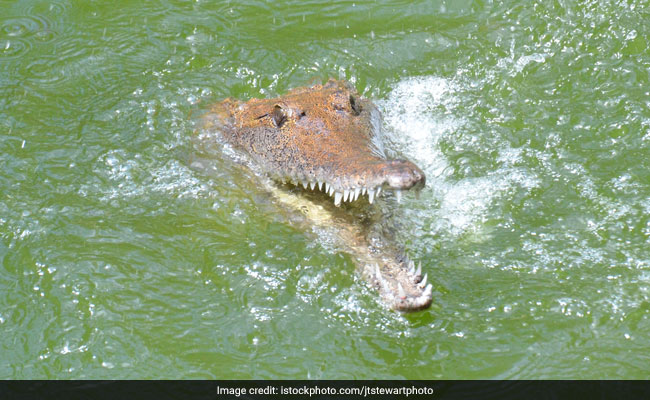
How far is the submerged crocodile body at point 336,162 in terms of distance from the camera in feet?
15.5

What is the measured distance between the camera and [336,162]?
17.2 ft

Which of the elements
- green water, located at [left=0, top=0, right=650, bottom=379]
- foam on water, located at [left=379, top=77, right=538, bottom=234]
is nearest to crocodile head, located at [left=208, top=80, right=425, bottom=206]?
green water, located at [left=0, top=0, right=650, bottom=379]

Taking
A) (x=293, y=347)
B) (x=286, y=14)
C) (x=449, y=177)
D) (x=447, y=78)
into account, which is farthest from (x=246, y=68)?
(x=293, y=347)

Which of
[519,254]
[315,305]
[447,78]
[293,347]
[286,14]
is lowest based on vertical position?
[293,347]

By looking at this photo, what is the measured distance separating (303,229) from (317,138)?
70 centimetres

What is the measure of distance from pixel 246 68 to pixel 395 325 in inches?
151

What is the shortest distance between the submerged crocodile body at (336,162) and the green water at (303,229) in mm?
192

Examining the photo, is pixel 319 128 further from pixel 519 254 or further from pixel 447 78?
pixel 447 78

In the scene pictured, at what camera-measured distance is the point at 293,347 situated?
469 cm

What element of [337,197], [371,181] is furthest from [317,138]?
[371,181]

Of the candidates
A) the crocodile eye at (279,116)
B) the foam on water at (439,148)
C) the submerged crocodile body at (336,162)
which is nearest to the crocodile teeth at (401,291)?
the submerged crocodile body at (336,162)
